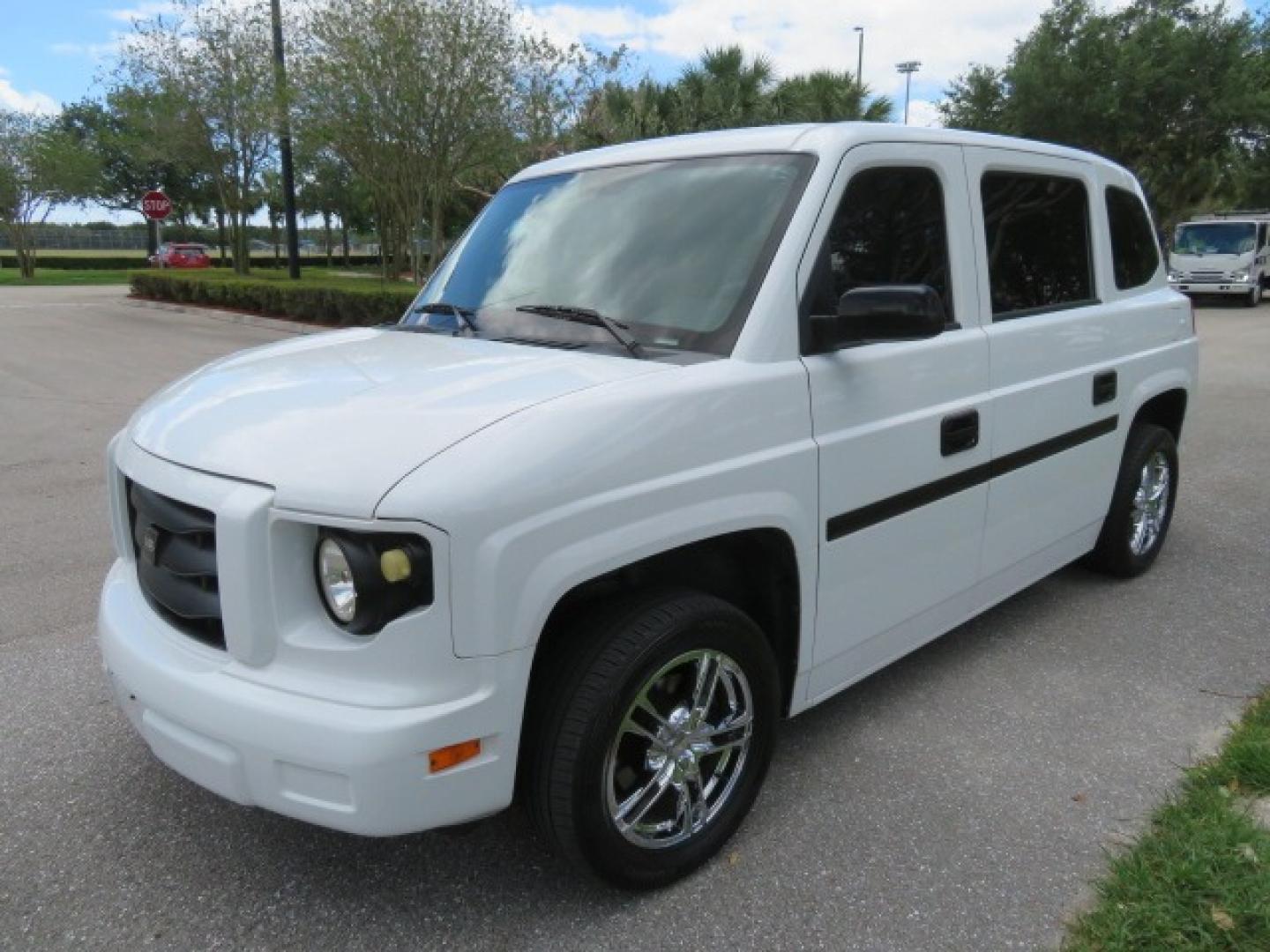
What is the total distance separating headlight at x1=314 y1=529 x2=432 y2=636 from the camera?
203 cm

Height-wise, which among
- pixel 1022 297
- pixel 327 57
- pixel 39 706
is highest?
pixel 327 57

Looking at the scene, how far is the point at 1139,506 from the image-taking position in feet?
15.6

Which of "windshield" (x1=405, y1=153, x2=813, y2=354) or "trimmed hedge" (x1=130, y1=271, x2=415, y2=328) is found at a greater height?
"windshield" (x1=405, y1=153, x2=813, y2=354)

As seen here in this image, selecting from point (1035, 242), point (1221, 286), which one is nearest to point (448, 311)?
point (1035, 242)

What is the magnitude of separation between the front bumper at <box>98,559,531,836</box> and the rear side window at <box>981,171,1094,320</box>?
2340 mm

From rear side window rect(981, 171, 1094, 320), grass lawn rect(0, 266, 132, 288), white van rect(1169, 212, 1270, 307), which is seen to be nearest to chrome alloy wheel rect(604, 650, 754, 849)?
rear side window rect(981, 171, 1094, 320)

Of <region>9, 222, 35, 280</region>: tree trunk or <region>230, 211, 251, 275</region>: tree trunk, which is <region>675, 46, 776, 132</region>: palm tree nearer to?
<region>230, 211, 251, 275</region>: tree trunk

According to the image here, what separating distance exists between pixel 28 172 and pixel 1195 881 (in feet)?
147

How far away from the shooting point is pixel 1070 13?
27281 mm

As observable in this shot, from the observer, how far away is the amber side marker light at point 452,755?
6.75ft

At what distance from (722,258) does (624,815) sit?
1525 mm

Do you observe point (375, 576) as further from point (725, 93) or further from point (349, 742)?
point (725, 93)

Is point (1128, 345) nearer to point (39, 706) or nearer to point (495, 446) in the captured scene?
point (495, 446)

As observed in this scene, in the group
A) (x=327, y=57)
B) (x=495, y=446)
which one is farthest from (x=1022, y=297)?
(x=327, y=57)
